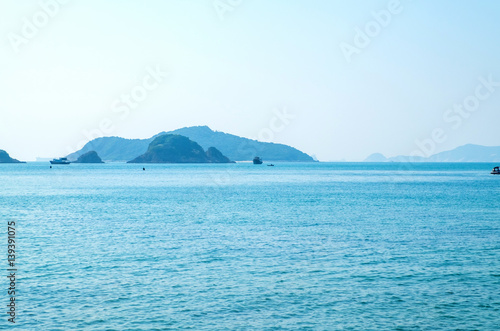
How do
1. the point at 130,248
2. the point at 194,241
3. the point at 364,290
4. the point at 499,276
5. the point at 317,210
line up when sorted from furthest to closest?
the point at 317,210
the point at 194,241
the point at 130,248
the point at 499,276
the point at 364,290

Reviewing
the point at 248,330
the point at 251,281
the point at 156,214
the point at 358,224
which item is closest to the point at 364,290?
the point at 251,281

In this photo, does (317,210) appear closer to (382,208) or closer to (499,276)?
(382,208)

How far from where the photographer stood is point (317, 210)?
7319 cm

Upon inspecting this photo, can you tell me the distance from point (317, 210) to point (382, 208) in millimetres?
12016

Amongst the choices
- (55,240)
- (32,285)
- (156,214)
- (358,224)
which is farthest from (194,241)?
(156,214)

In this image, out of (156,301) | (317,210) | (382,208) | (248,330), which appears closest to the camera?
(248,330)

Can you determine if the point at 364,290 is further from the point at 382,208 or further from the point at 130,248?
the point at 382,208

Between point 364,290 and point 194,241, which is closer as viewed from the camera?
point 364,290

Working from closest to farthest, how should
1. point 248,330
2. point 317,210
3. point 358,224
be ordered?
point 248,330 → point 358,224 → point 317,210

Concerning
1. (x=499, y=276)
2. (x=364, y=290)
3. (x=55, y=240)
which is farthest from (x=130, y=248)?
(x=499, y=276)

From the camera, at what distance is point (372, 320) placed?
76.0 feet

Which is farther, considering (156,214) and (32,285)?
(156,214)

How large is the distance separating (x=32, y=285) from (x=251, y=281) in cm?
1284

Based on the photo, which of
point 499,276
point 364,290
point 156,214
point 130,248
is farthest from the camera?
point 156,214
